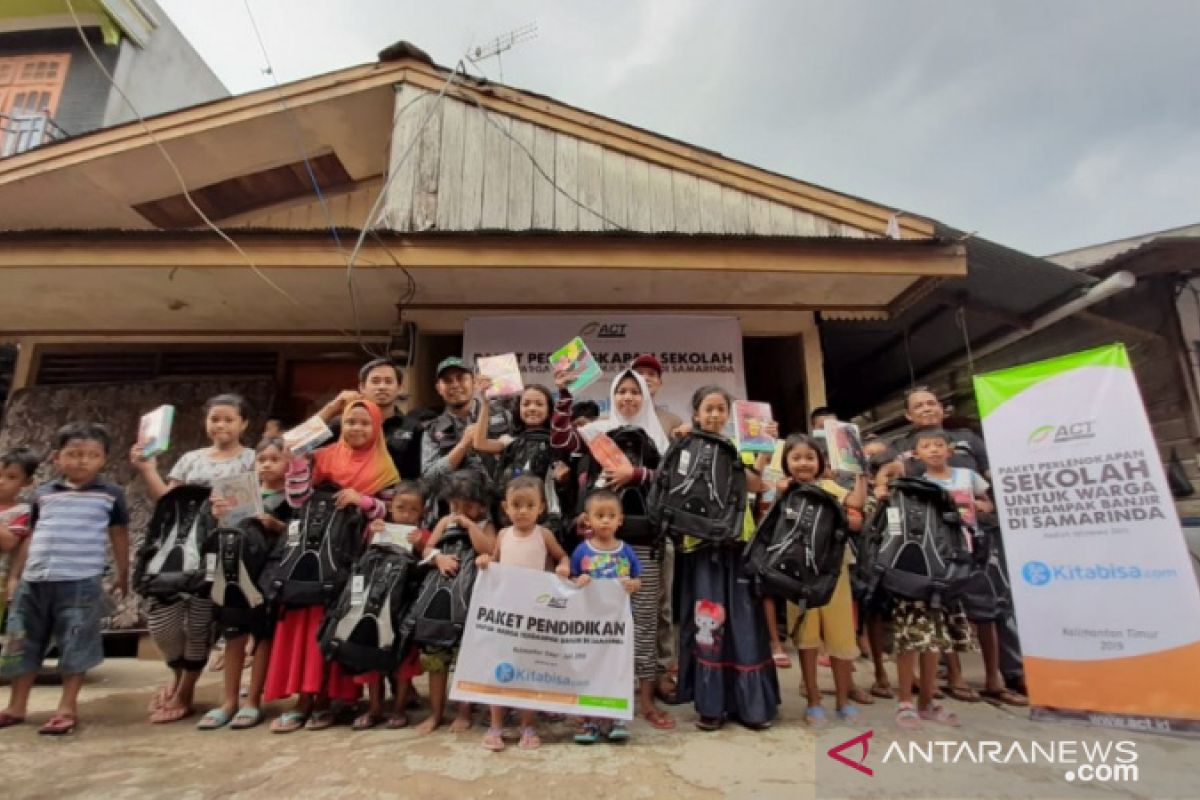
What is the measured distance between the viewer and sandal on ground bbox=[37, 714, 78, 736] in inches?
108

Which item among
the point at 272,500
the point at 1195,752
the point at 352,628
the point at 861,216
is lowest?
the point at 1195,752

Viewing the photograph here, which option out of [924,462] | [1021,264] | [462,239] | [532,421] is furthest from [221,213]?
[1021,264]

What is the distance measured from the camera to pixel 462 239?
15.5 feet

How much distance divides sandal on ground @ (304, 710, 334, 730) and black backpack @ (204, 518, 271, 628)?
1.77 ft

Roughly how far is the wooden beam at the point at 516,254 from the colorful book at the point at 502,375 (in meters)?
1.67

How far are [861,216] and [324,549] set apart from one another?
17.9 feet

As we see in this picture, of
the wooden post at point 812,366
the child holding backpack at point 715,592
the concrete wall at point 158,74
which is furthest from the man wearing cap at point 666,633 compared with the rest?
the concrete wall at point 158,74

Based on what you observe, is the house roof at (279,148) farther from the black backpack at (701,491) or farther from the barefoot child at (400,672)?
the barefoot child at (400,672)

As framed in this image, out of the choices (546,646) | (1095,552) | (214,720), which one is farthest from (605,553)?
(1095,552)

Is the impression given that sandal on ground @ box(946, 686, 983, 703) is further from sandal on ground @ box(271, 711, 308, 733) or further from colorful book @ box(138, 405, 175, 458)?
colorful book @ box(138, 405, 175, 458)

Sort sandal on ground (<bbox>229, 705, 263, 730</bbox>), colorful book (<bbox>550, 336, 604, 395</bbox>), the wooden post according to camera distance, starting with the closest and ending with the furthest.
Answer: sandal on ground (<bbox>229, 705, 263, 730</bbox>), colorful book (<bbox>550, 336, 604, 395</bbox>), the wooden post

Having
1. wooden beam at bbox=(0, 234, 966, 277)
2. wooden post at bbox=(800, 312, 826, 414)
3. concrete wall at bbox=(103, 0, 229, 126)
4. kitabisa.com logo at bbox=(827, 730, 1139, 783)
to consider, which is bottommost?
kitabisa.com logo at bbox=(827, 730, 1139, 783)

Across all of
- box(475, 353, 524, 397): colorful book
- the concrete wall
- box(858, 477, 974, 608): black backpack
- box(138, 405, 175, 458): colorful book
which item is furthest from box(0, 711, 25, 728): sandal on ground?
the concrete wall

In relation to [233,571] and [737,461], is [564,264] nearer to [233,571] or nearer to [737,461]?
[737,461]
